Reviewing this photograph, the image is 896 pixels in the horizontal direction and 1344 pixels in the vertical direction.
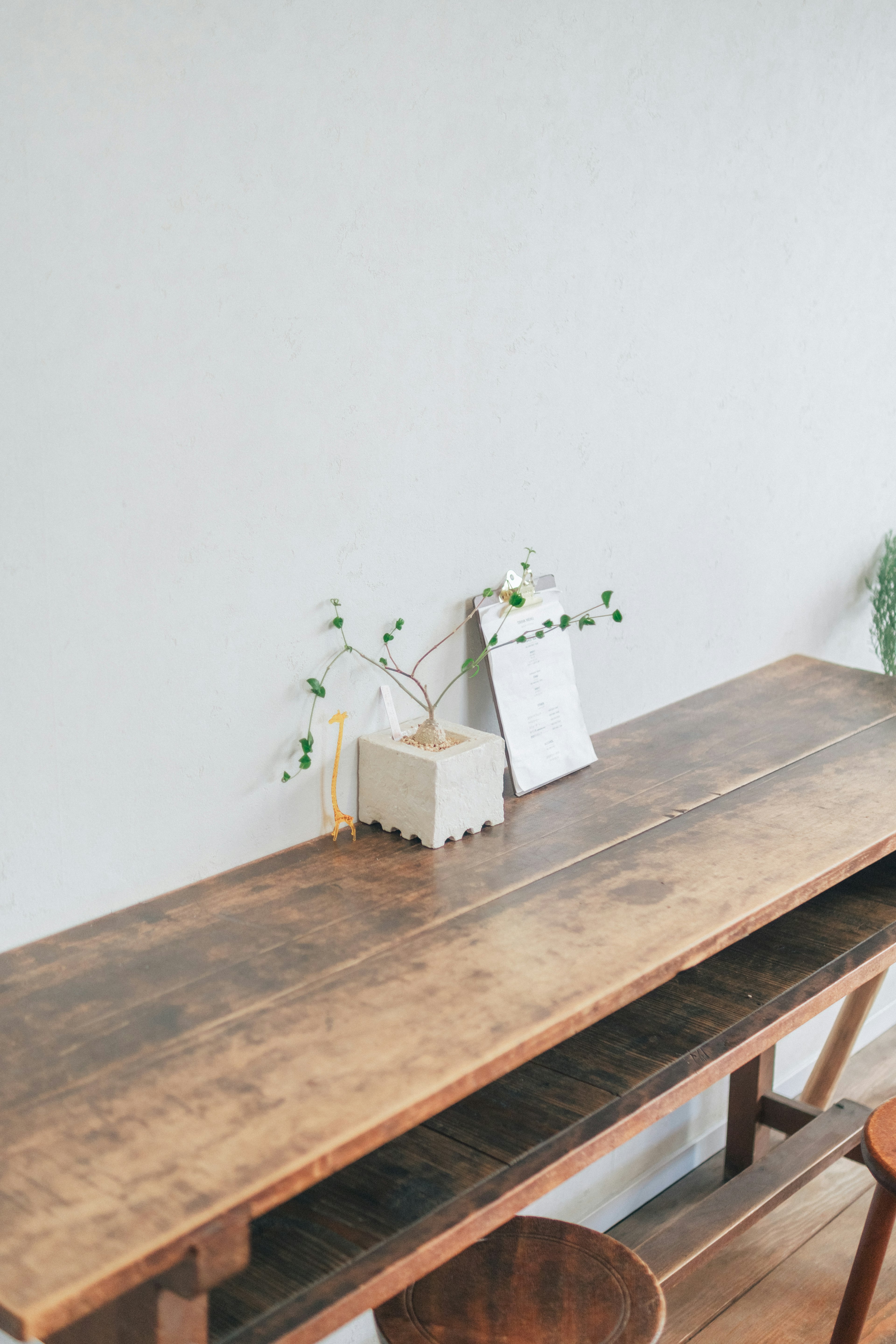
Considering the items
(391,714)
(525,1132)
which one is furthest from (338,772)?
(525,1132)

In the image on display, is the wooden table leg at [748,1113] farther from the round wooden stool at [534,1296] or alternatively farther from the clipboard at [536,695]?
the round wooden stool at [534,1296]

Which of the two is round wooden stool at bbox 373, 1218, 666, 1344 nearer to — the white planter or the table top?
the table top

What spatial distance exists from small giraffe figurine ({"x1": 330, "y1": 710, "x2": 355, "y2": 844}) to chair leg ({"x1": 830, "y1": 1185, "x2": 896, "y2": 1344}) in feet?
3.02

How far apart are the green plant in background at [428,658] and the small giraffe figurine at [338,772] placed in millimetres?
40

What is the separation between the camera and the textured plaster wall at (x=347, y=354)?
140cm

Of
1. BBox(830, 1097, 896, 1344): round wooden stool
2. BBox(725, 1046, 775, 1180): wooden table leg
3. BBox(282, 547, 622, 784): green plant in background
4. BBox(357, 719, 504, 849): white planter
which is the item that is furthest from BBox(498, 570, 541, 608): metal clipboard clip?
BBox(725, 1046, 775, 1180): wooden table leg

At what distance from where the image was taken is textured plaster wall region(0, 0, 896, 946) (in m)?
1.40

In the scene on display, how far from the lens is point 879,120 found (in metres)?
2.60

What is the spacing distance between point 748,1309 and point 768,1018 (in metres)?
0.95

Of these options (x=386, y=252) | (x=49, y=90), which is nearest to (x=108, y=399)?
(x=49, y=90)

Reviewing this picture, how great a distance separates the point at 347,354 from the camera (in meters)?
1.68

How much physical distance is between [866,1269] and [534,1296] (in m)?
0.74

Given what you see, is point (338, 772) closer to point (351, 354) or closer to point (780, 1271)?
point (351, 354)

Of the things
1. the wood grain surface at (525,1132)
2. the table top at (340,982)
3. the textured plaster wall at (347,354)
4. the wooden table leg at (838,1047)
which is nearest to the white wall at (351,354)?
the textured plaster wall at (347,354)
